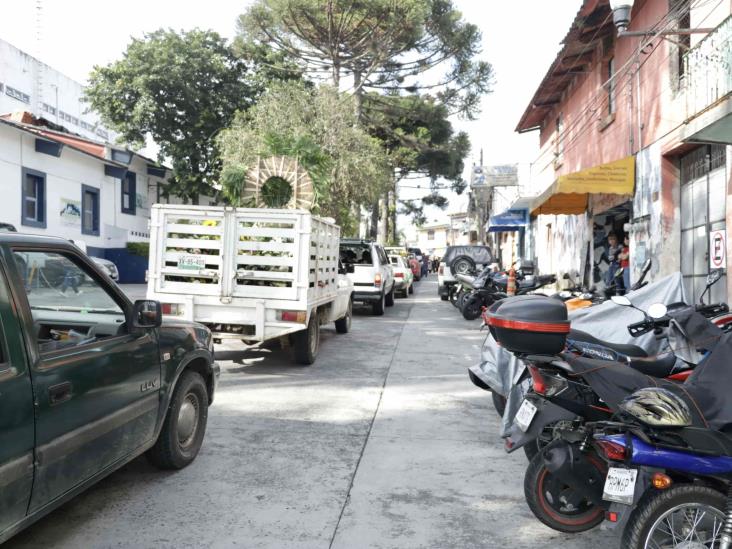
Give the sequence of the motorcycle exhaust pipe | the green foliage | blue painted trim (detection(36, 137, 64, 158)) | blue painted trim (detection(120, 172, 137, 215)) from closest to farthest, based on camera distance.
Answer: the motorcycle exhaust pipe
blue painted trim (detection(36, 137, 64, 158))
the green foliage
blue painted trim (detection(120, 172, 137, 215))

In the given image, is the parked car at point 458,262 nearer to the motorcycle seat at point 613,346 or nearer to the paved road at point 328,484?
the paved road at point 328,484

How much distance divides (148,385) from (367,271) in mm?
11218

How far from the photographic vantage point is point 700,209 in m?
10.8

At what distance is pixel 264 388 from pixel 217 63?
2179cm

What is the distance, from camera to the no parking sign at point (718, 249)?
31.8ft

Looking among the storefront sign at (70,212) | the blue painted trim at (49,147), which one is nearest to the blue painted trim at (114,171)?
the storefront sign at (70,212)

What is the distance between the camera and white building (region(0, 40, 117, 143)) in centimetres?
3061

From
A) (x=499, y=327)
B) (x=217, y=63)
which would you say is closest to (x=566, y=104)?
(x=217, y=63)

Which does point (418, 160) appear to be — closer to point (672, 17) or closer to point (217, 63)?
point (217, 63)

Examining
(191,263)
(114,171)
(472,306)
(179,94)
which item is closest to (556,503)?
(191,263)

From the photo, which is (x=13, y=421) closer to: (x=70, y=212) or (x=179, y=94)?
(x=70, y=212)

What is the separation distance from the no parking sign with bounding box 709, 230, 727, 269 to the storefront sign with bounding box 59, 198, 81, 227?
2006 centimetres

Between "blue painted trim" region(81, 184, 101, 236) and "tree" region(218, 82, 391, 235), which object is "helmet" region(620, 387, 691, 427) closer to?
"tree" region(218, 82, 391, 235)

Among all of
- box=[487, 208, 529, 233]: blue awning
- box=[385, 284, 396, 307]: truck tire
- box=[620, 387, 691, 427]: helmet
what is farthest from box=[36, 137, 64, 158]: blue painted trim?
box=[620, 387, 691, 427]: helmet
